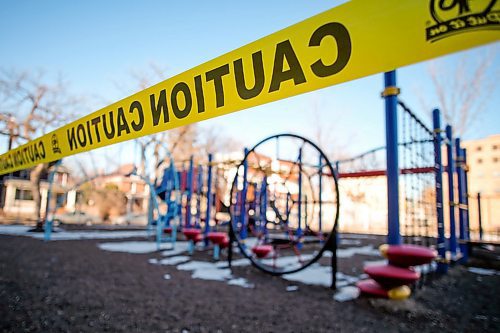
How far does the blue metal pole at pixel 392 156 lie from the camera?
324cm

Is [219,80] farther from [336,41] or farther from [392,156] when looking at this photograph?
[392,156]

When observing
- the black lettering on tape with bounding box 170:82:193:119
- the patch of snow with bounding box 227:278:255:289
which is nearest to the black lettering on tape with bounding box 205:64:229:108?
the black lettering on tape with bounding box 170:82:193:119

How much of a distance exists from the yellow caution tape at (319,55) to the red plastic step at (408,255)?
258 cm

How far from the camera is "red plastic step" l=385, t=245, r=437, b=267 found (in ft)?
9.66

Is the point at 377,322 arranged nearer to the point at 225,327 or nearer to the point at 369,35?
the point at 225,327

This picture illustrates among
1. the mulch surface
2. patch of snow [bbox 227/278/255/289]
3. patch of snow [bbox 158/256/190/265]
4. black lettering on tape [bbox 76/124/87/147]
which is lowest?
patch of snow [bbox 158/256/190/265]

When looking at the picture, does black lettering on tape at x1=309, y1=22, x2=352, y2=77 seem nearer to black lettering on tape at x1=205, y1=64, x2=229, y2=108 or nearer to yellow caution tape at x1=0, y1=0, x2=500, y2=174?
yellow caution tape at x1=0, y1=0, x2=500, y2=174

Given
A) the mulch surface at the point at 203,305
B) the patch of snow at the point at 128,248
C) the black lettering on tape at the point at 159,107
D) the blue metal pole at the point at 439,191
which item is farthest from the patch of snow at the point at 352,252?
the black lettering on tape at the point at 159,107

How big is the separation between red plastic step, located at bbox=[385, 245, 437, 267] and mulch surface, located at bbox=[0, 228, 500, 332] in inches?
16.1

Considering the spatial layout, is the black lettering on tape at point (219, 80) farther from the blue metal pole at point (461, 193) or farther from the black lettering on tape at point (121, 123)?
the blue metal pole at point (461, 193)

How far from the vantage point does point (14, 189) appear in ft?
90.0

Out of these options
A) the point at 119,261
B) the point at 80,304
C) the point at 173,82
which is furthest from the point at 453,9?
the point at 119,261

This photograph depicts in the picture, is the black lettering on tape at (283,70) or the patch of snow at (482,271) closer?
the black lettering on tape at (283,70)

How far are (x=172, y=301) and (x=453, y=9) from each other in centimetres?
302
